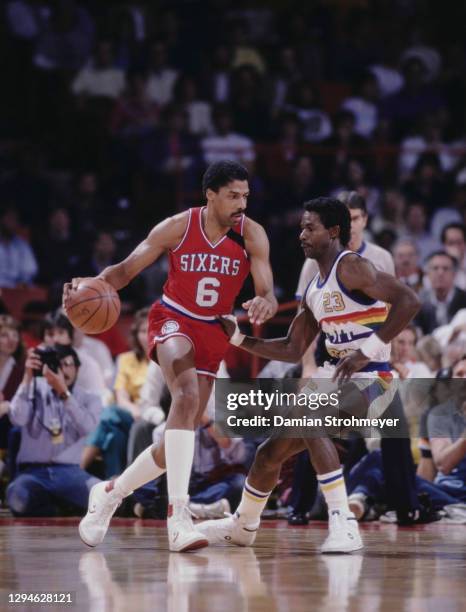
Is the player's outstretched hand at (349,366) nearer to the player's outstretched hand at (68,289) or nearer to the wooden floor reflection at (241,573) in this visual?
the wooden floor reflection at (241,573)

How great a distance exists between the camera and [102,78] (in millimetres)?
14500

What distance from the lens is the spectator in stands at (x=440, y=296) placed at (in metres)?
10.3

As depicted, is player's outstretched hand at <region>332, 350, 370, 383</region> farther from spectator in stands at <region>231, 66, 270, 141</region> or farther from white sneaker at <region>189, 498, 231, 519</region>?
spectator in stands at <region>231, 66, 270, 141</region>

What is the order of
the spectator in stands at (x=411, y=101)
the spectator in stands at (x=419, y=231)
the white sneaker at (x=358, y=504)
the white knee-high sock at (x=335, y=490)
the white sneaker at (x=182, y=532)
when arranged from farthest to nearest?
1. the spectator in stands at (x=411, y=101)
2. the spectator in stands at (x=419, y=231)
3. the white sneaker at (x=358, y=504)
4. the white knee-high sock at (x=335, y=490)
5. the white sneaker at (x=182, y=532)

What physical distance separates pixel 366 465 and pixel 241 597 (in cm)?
423

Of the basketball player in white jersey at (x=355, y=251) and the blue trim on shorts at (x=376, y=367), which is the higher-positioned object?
the basketball player in white jersey at (x=355, y=251)

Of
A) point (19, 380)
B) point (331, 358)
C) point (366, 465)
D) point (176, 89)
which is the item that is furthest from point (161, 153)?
point (331, 358)

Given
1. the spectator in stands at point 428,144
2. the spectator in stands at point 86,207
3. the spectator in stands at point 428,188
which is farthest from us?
the spectator in stands at point 428,144

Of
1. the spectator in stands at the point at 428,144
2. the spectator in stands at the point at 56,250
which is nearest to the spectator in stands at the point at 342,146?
the spectator in stands at the point at 428,144

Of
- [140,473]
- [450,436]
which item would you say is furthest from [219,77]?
[140,473]

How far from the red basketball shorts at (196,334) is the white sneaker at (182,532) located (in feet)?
2.56

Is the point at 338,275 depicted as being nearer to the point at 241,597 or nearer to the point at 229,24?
the point at 241,597

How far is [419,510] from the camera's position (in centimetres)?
827

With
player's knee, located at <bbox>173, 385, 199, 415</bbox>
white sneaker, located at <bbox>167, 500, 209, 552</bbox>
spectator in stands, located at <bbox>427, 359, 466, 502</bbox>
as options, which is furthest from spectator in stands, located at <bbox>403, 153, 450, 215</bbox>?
white sneaker, located at <bbox>167, 500, 209, 552</bbox>
